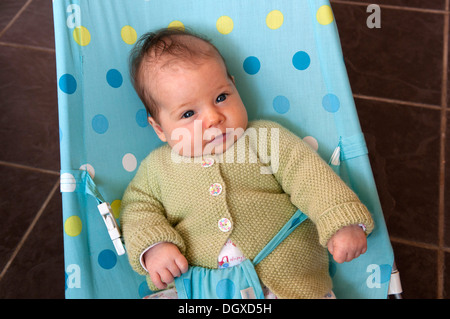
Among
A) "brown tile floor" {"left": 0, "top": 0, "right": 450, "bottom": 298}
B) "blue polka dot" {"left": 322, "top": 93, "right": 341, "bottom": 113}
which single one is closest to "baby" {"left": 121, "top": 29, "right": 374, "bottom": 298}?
"blue polka dot" {"left": 322, "top": 93, "right": 341, "bottom": 113}

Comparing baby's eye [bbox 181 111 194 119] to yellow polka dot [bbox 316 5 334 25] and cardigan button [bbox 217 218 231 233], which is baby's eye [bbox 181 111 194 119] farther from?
yellow polka dot [bbox 316 5 334 25]

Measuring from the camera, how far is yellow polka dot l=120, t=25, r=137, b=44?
1.04 m

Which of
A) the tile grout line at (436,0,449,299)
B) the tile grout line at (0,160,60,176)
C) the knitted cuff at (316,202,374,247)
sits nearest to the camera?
the knitted cuff at (316,202,374,247)

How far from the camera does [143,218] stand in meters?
0.91

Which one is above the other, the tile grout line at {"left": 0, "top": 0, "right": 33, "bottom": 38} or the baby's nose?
the tile grout line at {"left": 0, "top": 0, "right": 33, "bottom": 38}

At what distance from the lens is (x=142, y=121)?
105 cm

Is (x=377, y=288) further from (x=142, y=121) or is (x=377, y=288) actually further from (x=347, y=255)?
(x=142, y=121)

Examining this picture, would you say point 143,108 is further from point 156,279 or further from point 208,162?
point 156,279

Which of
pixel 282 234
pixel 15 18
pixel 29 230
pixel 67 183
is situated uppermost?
pixel 15 18

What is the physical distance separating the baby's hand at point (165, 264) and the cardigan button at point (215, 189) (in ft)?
0.43

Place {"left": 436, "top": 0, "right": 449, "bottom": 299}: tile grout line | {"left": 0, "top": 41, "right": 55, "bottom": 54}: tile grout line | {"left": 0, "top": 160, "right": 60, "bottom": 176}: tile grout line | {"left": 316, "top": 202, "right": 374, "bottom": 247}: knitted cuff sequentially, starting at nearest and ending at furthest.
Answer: {"left": 316, "top": 202, "right": 374, "bottom": 247}: knitted cuff, {"left": 436, "top": 0, "right": 449, "bottom": 299}: tile grout line, {"left": 0, "top": 160, "right": 60, "bottom": 176}: tile grout line, {"left": 0, "top": 41, "right": 55, "bottom": 54}: tile grout line

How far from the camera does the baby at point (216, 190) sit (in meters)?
0.86

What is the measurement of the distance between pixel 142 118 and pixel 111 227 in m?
0.28

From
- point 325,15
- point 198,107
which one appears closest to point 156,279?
point 198,107
